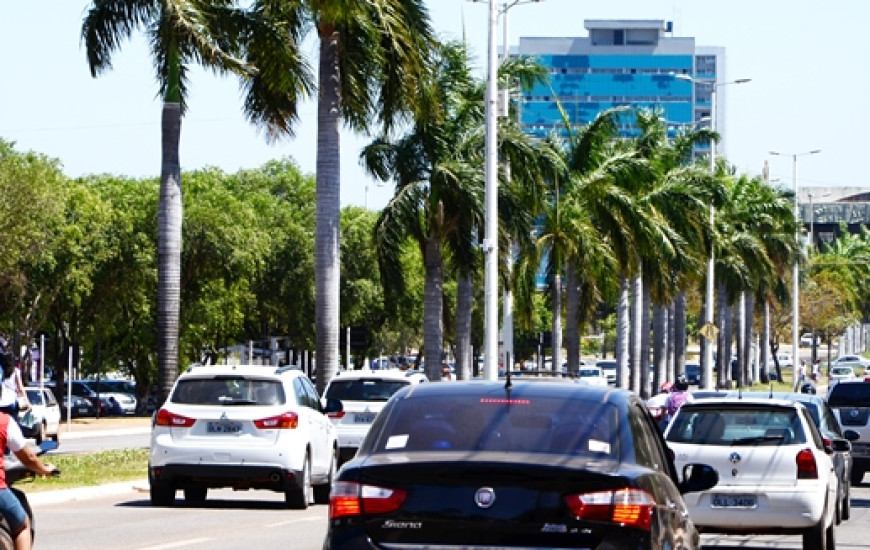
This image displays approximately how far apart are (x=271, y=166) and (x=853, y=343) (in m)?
91.0

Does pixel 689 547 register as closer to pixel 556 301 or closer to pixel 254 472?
pixel 254 472

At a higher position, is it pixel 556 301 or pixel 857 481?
pixel 556 301

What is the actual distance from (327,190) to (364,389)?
291 inches

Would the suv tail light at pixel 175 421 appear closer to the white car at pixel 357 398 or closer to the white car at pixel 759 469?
the white car at pixel 759 469

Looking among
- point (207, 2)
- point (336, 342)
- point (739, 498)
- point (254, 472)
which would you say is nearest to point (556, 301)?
point (336, 342)

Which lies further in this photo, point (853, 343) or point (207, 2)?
point (853, 343)

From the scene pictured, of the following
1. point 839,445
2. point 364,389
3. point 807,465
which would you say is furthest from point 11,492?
point 364,389

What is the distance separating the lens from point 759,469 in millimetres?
17000

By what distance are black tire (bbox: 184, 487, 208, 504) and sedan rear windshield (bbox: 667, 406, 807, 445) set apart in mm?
8178

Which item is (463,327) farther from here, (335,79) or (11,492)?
(11,492)

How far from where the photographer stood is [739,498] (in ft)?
55.4

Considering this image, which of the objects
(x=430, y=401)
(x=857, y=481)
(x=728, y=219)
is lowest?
(x=857, y=481)

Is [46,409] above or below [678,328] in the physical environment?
below

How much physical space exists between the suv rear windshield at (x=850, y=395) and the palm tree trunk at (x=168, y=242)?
38.8 ft
